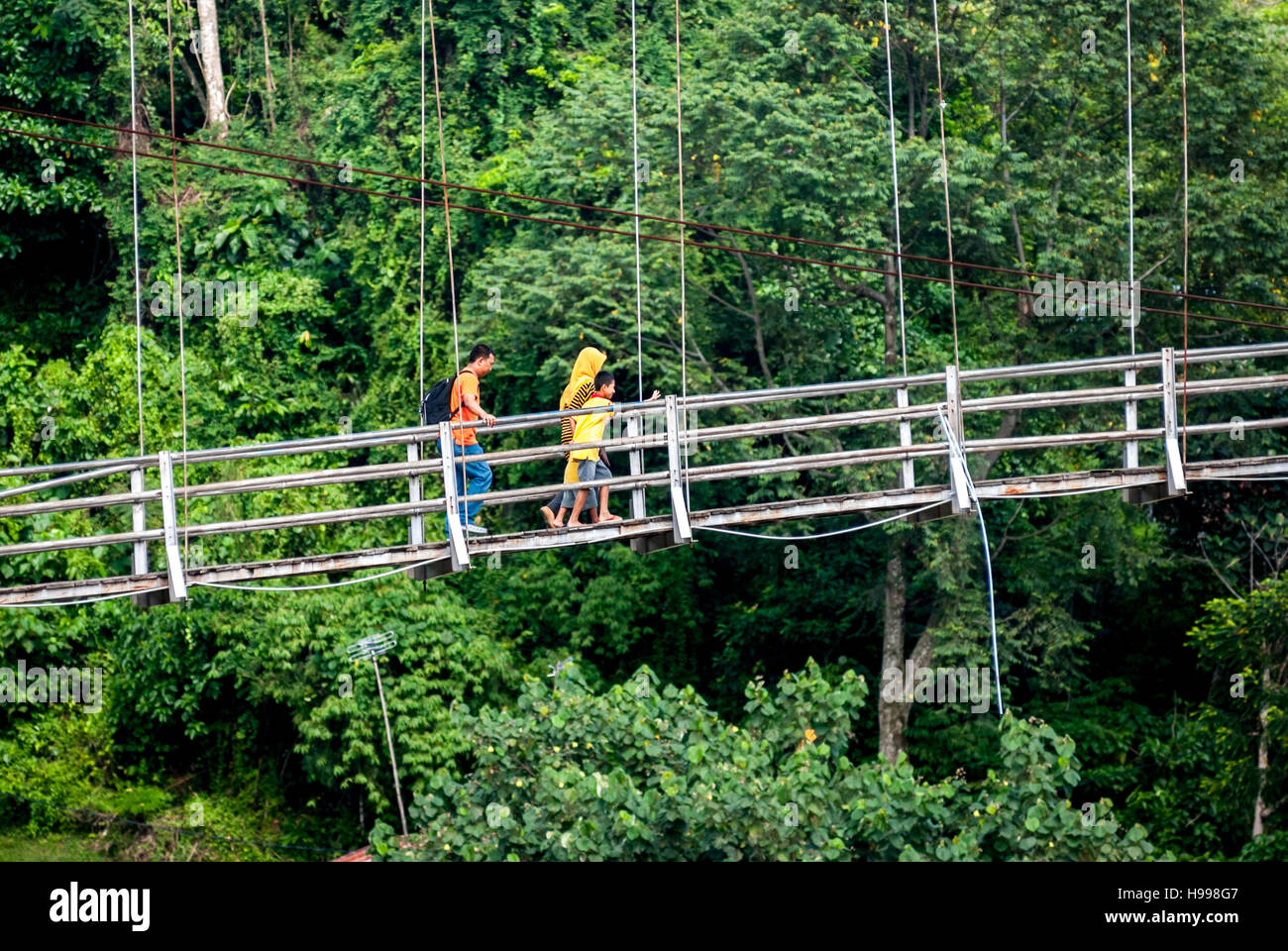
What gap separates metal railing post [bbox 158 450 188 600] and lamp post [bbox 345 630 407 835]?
6577 millimetres

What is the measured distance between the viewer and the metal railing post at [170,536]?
1353cm

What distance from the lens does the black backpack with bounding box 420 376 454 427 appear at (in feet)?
46.1

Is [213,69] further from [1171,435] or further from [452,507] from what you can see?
[1171,435]

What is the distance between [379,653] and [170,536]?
7.25 m

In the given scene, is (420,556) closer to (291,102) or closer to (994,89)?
(994,89)

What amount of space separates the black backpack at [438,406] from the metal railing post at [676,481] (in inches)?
57.6

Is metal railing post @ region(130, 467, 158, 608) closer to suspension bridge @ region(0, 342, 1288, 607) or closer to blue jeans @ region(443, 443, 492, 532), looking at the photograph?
suspension bridge @ region(0, 342, 1288, 607)

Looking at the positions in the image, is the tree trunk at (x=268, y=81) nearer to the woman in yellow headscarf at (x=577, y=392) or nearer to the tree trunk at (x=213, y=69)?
the tree trunk at (x=213, y=69)

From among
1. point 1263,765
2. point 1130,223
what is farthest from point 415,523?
point 1263,765

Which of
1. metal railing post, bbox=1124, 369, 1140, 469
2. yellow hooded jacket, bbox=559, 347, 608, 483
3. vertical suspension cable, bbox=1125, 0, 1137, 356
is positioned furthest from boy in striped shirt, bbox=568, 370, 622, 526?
vertical suspension cable, bbox=1125, 0, 1137, 356

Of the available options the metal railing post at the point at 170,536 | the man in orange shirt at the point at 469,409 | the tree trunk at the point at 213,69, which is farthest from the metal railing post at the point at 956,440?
the tree trunk at the point at 213,69

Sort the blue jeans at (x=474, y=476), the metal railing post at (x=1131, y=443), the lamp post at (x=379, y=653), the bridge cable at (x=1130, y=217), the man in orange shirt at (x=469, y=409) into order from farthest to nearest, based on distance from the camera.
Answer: the lamp post at (x=379, y=653) < the bridge cable at (x=1130, y=217) < the metal railing post at (x=1131, y=443) < the blue jeans at (x=474, y=476) < the man in orange shirt at (x=469, y=409)

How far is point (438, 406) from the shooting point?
14.1 meters
